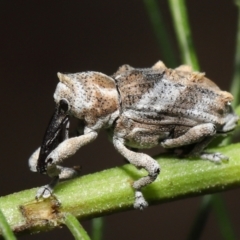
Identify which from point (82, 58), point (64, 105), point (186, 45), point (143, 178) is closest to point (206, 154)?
point (143, 178)

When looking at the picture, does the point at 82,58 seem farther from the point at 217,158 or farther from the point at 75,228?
the point at 75,228

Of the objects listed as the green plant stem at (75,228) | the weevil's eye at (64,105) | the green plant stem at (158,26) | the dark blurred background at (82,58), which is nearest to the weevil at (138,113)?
the weevil's eye at (64,105)

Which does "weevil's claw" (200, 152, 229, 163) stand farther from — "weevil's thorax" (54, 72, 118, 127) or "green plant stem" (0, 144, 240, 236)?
"weevil's thorax" (54, 72, 118, 127)

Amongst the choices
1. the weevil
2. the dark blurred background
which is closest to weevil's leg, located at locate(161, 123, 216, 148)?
the weevil

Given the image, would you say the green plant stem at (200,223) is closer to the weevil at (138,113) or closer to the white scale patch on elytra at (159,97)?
the weevil at (138,113)

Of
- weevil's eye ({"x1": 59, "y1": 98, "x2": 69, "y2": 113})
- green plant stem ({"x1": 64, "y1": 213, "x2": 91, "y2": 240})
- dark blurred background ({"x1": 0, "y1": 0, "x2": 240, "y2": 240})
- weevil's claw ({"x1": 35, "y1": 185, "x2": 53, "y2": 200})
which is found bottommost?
dark blurred background ({"x1": 0, "y1": 0, "x2": 240, "y2": 240})

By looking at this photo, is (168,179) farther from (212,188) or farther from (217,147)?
(217,147)
